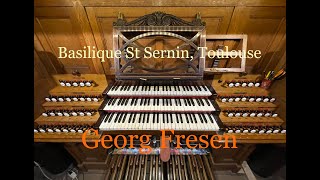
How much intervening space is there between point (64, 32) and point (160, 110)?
69.2 inches

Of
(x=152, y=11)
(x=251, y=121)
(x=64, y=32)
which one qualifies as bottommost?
(x=251, y=121)

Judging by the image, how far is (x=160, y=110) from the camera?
211 centimetres

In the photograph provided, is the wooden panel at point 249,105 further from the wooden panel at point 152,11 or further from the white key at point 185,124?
the wooden panel at point 152,11

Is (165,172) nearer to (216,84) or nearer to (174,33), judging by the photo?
(216,84)

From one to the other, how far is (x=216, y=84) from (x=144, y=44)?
124cm

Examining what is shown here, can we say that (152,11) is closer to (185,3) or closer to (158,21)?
(158,21)

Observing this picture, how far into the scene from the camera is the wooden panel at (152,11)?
2.22m

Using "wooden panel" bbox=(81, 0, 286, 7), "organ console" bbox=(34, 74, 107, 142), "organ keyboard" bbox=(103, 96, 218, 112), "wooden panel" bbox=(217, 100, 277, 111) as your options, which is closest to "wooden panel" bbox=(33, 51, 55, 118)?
"organ console" bbox=(34, 74, 107, 142)

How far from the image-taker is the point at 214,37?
238 centimetres

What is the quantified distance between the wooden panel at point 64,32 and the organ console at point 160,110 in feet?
1.02

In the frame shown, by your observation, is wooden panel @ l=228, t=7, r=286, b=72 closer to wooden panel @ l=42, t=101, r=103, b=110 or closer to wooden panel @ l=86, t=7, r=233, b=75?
wooden panel @ l=86, t=7, r=233, b=75

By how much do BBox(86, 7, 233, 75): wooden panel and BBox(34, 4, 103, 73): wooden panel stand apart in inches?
5.1

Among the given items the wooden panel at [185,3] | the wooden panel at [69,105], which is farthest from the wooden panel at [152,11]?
the wooden panel at [69,105]

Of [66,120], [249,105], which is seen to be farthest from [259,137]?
[66,120]
